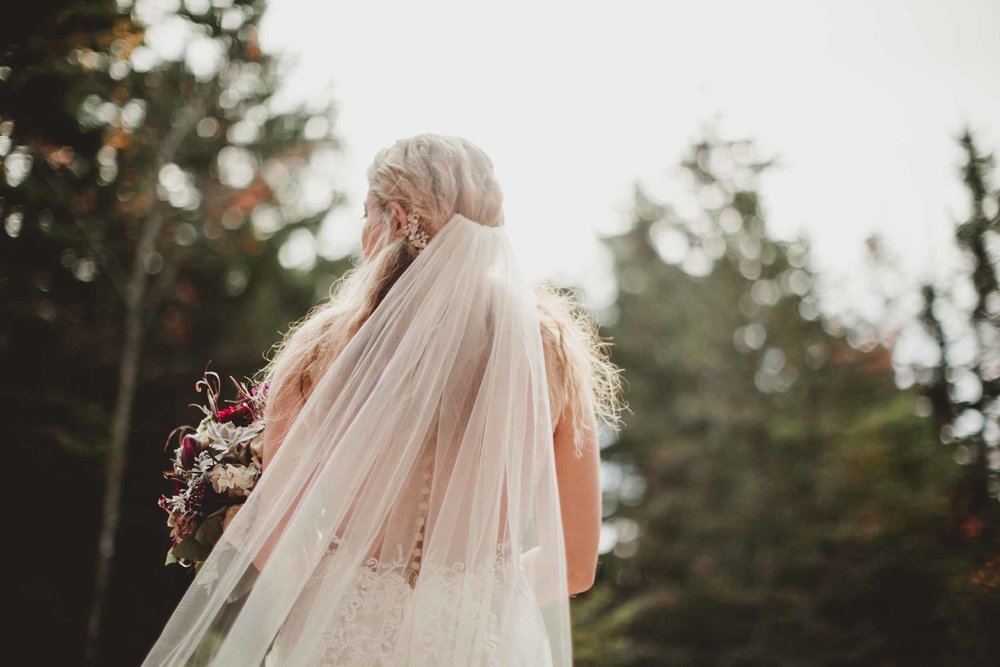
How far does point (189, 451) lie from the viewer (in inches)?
86.0

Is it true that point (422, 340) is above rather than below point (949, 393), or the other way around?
below

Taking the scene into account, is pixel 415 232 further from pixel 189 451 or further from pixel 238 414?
pixel 189 451

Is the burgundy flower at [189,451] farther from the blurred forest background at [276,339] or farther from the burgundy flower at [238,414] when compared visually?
the blurred forest background at [276,339]

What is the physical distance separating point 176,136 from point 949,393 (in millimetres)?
8829

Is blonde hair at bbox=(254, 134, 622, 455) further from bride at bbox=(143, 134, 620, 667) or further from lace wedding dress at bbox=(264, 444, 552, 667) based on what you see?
lace wedding dress at bbox=(264, 444, 552, 667)

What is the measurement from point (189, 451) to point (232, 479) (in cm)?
22

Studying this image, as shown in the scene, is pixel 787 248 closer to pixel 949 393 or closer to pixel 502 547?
pixel 949 393

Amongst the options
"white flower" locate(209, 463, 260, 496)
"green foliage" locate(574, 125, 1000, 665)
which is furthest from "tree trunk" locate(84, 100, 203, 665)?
"white flower" locate(209, 463, 260, 496)

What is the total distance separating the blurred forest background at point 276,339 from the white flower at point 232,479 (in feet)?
9.33

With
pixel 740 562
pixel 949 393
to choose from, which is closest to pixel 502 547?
pixel 949 393

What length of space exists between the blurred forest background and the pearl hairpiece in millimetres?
2841

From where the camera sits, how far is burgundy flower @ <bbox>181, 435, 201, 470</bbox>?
2172 mm

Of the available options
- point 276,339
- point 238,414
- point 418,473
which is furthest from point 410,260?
point 276,339

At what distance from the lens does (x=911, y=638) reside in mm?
10156
